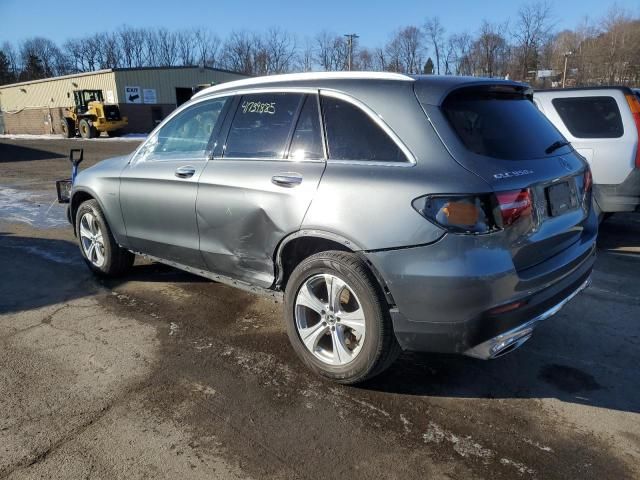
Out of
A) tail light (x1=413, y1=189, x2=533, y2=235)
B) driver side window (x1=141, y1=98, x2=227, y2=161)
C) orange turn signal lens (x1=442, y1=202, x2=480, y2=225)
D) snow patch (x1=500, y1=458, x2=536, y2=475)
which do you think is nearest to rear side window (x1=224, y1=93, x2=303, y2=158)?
driver side window (x1=141, y1=98, x2=227, y2=161)

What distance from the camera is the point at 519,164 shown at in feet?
9.18

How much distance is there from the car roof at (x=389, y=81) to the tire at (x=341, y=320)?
3.32 ft

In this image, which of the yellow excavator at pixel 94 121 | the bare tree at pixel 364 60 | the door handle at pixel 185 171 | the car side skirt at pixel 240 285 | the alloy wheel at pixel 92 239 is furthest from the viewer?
the bare tree at pixel 364 60

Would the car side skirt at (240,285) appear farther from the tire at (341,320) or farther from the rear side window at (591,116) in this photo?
the rear side window at (591,116)

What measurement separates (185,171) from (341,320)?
70.4 inches

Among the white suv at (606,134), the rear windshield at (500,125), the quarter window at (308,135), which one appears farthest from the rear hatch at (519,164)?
the white suv at (606,134)

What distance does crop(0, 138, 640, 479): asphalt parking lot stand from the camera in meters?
2.48

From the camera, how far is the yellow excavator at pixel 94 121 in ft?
111

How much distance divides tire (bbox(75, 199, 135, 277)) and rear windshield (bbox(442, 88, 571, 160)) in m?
3.55

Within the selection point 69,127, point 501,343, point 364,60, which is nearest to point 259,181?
point 501,343

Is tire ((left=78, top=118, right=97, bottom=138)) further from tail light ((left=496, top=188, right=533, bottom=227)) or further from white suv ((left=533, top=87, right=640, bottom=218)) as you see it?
tail light ((left=496, top=188, right=533, bottom=227))

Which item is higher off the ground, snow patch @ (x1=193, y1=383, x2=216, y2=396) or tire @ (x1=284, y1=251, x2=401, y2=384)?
tire @ (x1=284, y1=251, x2=401, y2=384)

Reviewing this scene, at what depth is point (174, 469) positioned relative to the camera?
8.02 ft

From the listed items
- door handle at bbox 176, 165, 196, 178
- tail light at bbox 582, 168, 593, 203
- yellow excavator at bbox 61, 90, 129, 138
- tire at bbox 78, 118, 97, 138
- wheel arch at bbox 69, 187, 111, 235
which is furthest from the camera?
tire at bbox 78, 118, 97, 138
